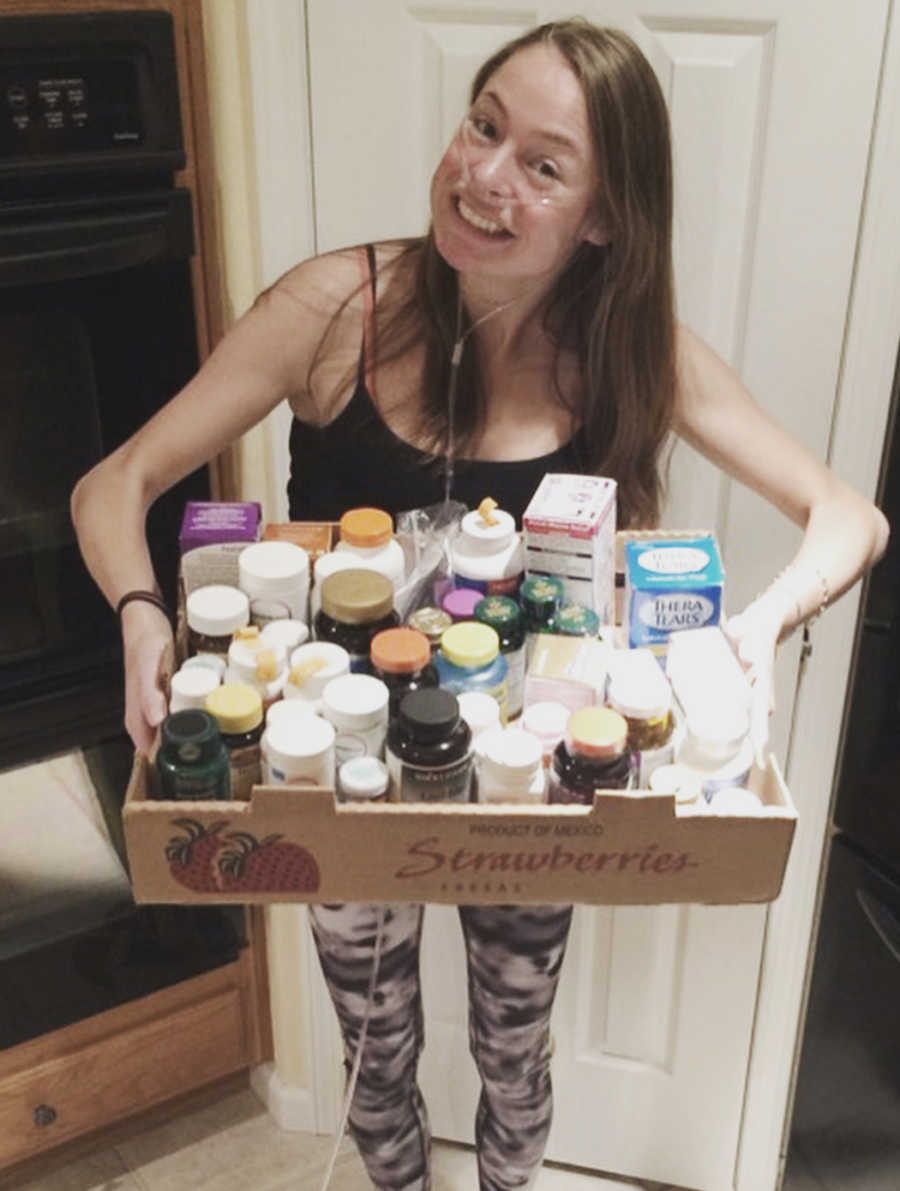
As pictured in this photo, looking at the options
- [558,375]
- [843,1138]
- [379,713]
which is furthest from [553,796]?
[843,1138]

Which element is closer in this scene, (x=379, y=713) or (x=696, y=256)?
(x=379, y=713)

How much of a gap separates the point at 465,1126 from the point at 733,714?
3.63ft

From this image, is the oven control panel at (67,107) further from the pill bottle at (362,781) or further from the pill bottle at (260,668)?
the pill bottle at (362,781)

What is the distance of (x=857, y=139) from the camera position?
1328mm

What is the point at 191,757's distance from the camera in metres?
0.95

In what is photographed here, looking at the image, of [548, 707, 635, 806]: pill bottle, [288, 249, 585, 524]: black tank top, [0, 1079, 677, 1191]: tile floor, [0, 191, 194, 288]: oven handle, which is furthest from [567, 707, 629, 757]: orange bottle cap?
[0, 1079, 677, 1191]: tile floor

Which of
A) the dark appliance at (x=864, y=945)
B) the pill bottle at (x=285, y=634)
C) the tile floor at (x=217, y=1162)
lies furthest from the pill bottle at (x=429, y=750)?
the tile floor at (x=217, y=1162)

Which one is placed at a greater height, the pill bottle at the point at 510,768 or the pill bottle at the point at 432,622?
the pill bottle at the point at 432,622

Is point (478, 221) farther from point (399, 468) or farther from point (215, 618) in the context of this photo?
point (215, 618)

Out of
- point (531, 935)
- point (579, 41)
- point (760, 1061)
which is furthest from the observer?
point (760, 1061)

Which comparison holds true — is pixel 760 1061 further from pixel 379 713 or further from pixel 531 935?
pixel 379 713

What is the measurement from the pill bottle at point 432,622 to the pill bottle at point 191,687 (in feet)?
0.51

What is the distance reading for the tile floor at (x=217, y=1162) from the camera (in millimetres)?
1832

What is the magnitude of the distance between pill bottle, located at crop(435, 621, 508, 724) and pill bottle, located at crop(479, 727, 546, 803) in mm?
45
